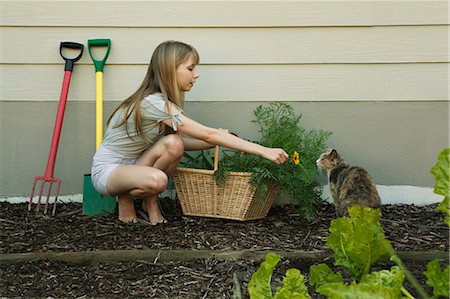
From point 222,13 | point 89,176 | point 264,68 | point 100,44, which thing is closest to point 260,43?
point 264,68

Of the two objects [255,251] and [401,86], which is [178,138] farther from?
[401,86]

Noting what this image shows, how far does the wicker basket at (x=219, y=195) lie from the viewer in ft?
13.0

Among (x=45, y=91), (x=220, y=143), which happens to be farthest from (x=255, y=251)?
(x=45, y=91)

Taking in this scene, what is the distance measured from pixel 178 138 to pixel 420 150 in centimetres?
173

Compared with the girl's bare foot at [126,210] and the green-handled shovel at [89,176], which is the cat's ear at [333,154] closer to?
the girl's bare foot at [126,210]

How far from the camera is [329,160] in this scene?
13.4 ft

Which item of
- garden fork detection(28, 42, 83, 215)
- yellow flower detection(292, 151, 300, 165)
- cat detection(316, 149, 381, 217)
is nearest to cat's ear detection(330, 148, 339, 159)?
cat detection(316, 149, 381, 217)

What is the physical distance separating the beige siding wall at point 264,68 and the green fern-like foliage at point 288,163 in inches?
9.3

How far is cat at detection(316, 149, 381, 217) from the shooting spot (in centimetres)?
372

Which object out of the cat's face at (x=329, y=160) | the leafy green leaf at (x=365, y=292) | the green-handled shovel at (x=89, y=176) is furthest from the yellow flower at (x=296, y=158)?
the leafy green leaf at (x=365, y=292)

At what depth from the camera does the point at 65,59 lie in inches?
175

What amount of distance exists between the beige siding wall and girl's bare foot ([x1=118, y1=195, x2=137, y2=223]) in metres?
0.68

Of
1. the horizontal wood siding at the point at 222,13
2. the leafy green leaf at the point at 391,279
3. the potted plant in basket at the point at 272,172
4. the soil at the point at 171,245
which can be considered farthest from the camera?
the horizontal wood siding at the point at 222,13

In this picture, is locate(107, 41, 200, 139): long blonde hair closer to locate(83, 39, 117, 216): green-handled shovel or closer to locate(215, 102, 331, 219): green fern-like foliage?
locate(83, 39, 117, 216): green-handled shovel
